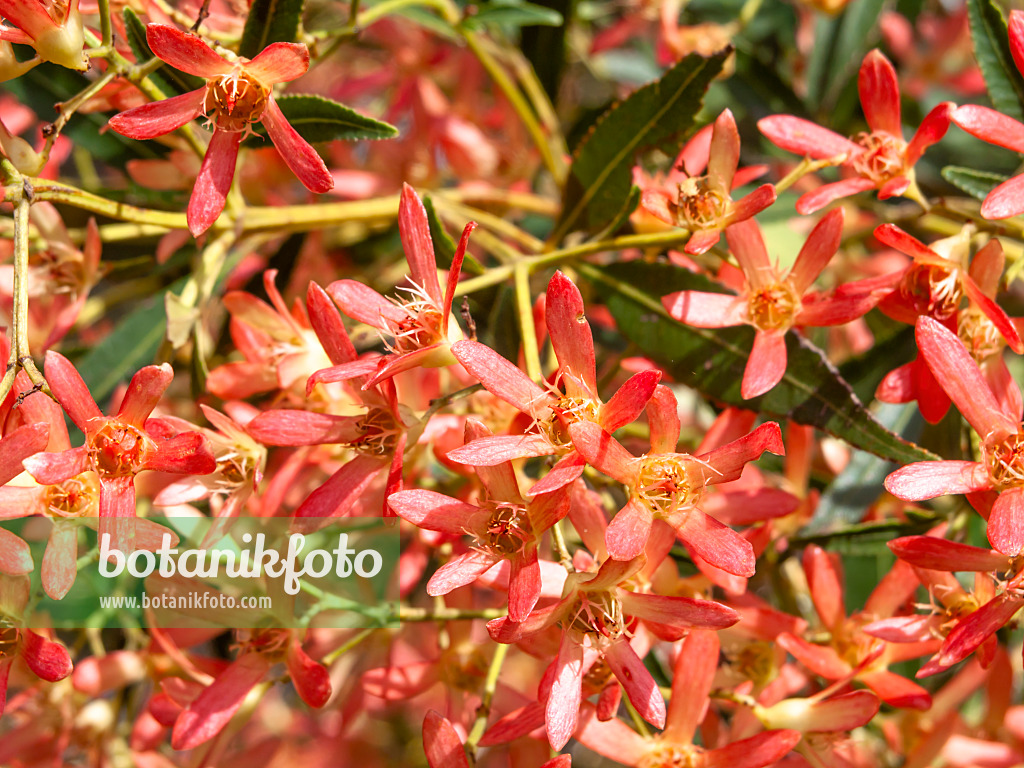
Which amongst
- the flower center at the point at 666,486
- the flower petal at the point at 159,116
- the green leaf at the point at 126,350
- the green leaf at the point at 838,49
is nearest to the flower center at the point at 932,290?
the flower center at the point at 666,486

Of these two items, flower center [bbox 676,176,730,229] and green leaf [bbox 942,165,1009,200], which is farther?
green leaf [bbox 942,165,1009,200]

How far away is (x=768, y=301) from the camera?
3.77 ft

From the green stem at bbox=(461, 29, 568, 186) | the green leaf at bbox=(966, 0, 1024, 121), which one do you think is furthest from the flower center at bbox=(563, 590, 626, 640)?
the green leaf at bbox=(966, 0, 1024, 121)

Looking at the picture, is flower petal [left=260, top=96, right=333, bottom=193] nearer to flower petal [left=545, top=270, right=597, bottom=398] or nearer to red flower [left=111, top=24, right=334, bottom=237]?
red flower [left=111, top=24, right=334, bottom=237]

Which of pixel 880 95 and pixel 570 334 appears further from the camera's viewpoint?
pixel 880 95

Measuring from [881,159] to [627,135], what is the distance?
0.37 m

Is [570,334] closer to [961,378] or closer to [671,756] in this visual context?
[961,378]

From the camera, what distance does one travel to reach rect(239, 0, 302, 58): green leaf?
112 cm

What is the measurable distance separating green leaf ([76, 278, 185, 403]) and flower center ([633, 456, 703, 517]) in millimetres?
932

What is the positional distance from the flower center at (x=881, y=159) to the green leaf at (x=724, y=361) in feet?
0.84

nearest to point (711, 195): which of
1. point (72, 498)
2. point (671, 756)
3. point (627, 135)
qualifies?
point (627, 135)

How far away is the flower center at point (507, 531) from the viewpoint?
3.05ft

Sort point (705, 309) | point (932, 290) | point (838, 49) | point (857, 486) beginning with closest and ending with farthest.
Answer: point (932, 290), point (705, 309), point (857, 486), point (838, 49)

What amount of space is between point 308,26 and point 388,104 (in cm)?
33
